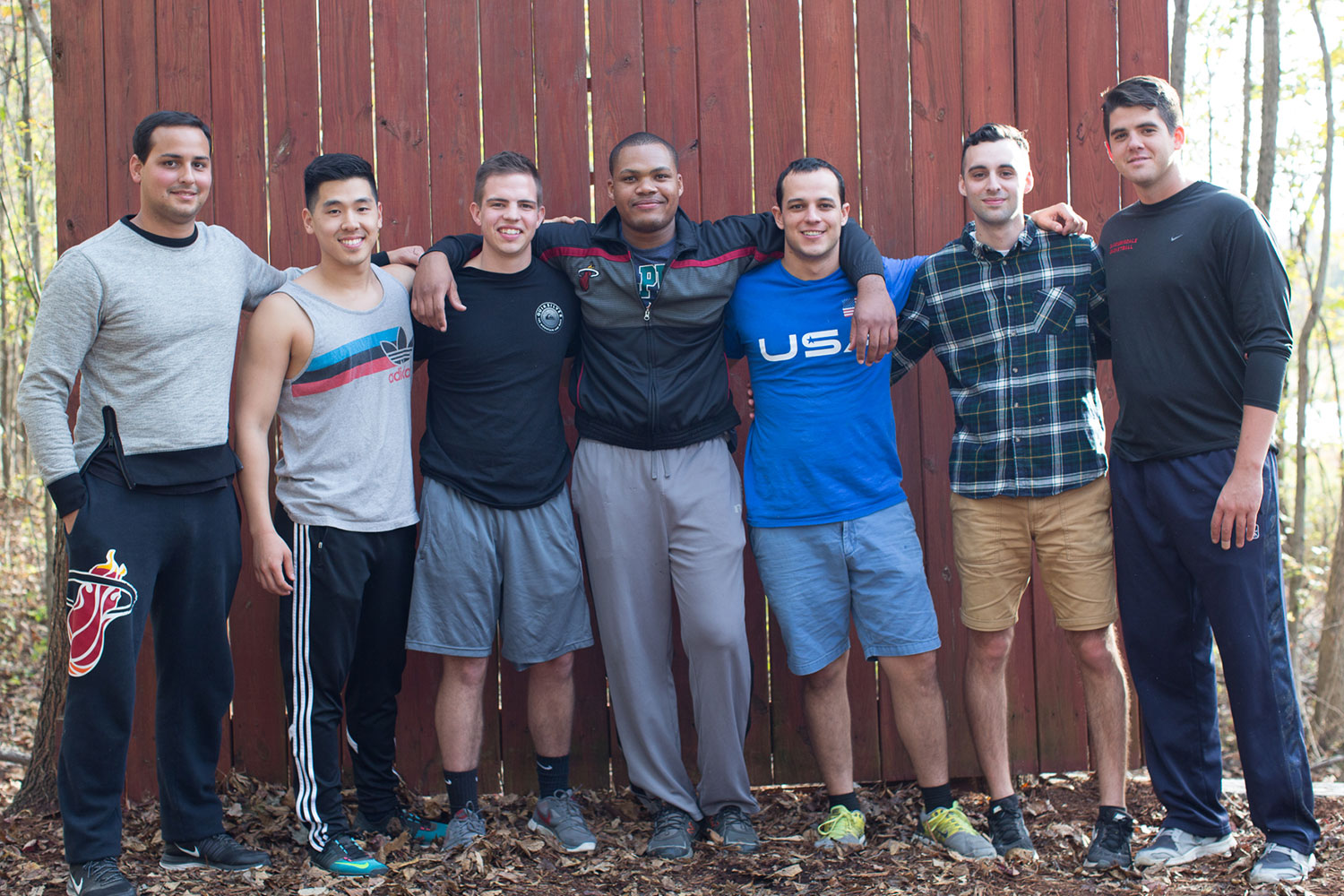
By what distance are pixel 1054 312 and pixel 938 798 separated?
5.29 ft

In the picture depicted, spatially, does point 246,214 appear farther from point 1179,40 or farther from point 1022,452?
point 1179,40

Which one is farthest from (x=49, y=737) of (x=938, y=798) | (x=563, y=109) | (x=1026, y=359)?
(x=1026, y=359)

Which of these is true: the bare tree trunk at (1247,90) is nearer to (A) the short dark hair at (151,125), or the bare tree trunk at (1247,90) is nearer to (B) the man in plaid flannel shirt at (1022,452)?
(B) the man in plaid flannel shirt at (1022,452)

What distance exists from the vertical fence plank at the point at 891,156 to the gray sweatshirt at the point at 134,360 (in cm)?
234

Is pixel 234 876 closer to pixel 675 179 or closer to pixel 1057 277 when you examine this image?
pixel 675 179

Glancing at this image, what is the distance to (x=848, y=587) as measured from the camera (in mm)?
3145

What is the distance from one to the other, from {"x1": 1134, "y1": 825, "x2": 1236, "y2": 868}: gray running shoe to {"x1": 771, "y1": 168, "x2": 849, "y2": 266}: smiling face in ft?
6.78

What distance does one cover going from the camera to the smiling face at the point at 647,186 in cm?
312

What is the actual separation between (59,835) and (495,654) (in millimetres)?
1583

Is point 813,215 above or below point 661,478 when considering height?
above

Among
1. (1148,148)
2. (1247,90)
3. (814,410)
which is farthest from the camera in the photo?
(1247,90)

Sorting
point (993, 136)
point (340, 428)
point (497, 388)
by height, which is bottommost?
point (340, 428)

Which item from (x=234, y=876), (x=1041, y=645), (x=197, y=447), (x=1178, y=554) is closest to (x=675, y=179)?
(x=197, y=447)

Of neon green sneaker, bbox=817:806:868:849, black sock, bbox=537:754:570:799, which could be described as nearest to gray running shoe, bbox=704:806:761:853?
neon green sneaker, bbox=817:806:868:849
